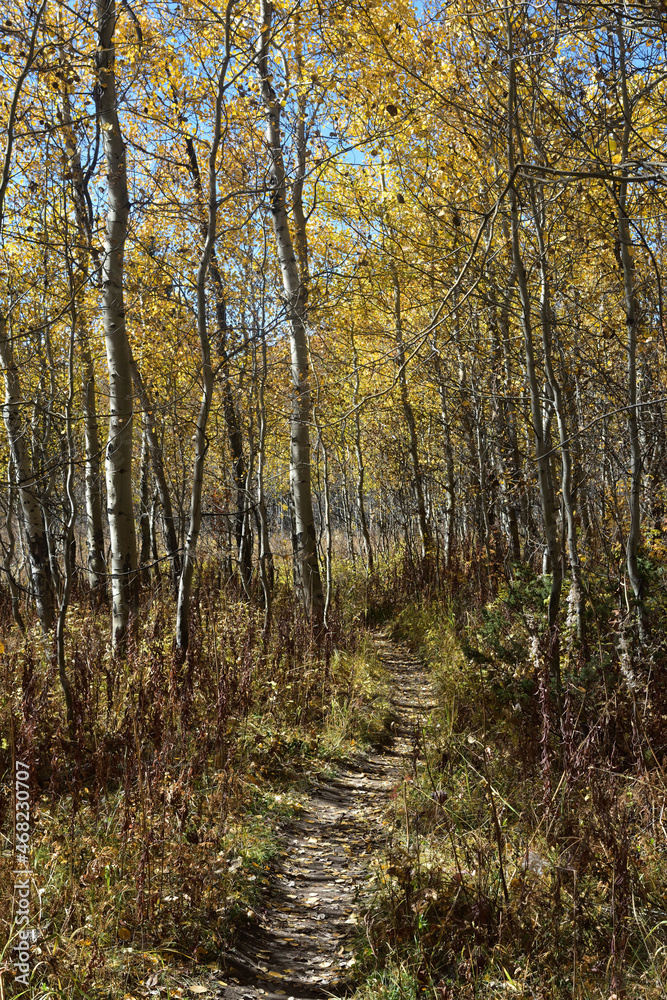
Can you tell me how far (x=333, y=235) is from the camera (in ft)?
41.6

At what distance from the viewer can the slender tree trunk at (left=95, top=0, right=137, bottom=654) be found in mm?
5887

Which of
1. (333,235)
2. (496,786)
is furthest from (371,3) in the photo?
(496,786)

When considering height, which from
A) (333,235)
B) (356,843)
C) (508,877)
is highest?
(333,235)

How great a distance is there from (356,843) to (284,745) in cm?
121

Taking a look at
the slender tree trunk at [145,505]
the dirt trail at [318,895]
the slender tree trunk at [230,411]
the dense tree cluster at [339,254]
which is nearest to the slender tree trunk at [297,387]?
the dense tree cluster at [339,254]

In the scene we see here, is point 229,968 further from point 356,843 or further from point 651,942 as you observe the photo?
point 651,942

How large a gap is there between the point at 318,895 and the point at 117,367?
15.7 ft

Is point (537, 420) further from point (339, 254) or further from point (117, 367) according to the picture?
point (339, 254)

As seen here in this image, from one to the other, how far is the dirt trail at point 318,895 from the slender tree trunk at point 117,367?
8.19ft

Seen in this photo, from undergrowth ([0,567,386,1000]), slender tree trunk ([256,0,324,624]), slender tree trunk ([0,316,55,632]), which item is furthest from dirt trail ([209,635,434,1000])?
slender tree trunk ([0,316,55,632])

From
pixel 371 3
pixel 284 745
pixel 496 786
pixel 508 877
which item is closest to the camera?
pixel 508 877

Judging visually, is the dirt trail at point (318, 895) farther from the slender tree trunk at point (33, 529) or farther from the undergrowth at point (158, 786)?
the slender tree trunk at point (33, 529)

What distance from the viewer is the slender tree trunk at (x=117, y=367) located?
589 centimetres

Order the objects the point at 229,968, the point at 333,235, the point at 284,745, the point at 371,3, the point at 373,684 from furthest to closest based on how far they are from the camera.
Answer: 1. the point at 333,235
2. the point at 371,3
3. the point at 373,684
4. the point at 284,745
5. the point at 229,968
